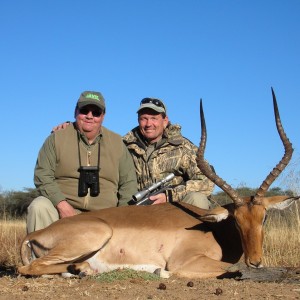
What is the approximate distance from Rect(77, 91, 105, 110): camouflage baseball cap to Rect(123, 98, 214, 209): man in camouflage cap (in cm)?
77

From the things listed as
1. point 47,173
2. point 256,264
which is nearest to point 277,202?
point 256,264

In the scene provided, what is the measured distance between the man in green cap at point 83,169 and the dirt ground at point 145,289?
4.56 ft

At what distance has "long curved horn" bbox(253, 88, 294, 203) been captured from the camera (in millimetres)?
6129

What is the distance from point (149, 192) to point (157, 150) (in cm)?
80

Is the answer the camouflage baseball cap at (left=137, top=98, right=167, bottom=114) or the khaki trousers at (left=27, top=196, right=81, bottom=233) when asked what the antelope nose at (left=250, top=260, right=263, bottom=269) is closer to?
the khaki trousers at (left=27, top=196, right=81, bottom=233)

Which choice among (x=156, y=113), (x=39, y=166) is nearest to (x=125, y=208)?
(x=39, y=166)

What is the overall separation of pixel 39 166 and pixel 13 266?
1.95m

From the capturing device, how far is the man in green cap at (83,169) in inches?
278

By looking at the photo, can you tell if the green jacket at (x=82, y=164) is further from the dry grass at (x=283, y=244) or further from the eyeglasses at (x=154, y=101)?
the dry grass at (x=283, y=244)

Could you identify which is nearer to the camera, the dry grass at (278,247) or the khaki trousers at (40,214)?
the khaki trousers at (40,214)

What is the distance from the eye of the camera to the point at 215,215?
6.33 metres

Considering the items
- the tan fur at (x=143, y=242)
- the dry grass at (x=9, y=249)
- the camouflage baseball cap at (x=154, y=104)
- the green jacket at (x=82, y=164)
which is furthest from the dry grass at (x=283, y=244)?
the dry grass at (x=9, y=249)

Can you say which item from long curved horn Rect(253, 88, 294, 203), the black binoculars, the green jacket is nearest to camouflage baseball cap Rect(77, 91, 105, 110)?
the green jacket

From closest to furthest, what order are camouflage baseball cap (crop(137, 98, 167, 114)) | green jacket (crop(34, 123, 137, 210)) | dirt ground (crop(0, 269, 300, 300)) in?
dirt ground (crop(0, 269, 300, 300)) → green jacket (crop(34, 123, 137, 210)) → camouflage baseball cap (crop(137, 98, 167, 114))
